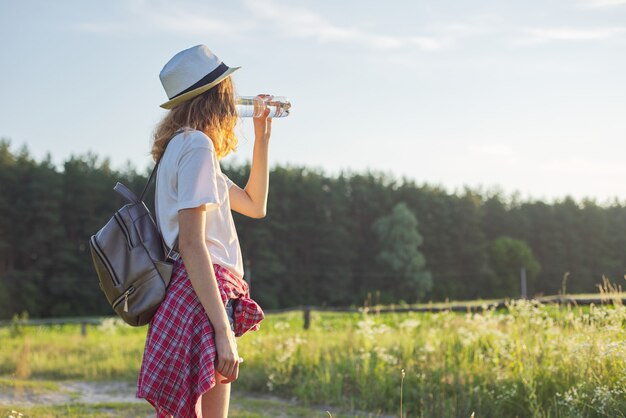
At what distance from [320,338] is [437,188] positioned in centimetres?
4855

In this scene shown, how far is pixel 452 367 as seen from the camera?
22.9 feet

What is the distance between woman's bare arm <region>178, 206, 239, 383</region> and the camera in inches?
91.9

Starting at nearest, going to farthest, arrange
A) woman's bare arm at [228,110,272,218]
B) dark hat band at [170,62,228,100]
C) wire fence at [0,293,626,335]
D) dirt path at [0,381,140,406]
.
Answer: dark hat band at [170,62,228,100], woman's bare arm at [228,110,272,218], dirt path at [0,381,140,406], wire fence at [0,293,626,335]

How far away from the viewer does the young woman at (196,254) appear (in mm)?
2346

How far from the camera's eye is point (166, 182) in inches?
96.9

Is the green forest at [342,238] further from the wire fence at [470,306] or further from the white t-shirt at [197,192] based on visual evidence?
the white t-shirt at [197,192]

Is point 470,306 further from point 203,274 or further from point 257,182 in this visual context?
point 203,274

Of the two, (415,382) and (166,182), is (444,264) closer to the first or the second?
(415,382)

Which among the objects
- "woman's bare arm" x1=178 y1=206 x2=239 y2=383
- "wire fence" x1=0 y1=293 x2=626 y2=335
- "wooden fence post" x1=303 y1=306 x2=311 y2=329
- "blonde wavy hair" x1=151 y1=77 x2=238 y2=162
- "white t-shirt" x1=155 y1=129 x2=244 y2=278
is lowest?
"wooden fence post" x1=303 y1=306 x2=311 y2=329

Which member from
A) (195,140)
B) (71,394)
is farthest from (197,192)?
(71,394)

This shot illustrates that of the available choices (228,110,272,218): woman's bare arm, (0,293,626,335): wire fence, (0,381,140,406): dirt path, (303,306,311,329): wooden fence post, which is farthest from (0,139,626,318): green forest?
(228,110,272,218): woman's bare arm

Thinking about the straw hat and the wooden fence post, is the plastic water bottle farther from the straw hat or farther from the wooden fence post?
the wooden fence post

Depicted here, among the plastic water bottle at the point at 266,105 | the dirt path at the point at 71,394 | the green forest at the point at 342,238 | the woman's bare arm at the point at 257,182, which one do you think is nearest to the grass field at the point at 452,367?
the dirt path at the point at 71,394

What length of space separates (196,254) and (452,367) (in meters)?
5.18
